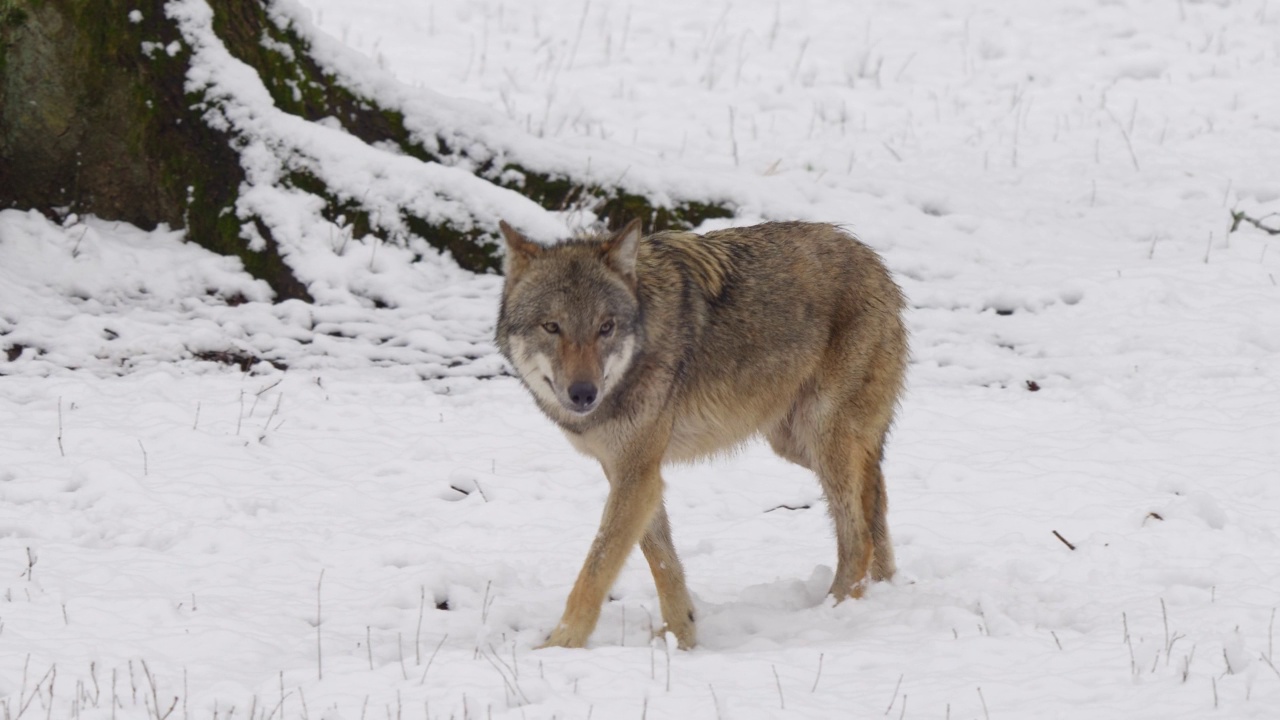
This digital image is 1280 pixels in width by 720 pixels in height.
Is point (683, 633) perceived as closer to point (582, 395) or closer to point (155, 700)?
point (582, 395)

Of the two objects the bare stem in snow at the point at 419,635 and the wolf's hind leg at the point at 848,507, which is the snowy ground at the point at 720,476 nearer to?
the bare stem in snow at the point at 419,635

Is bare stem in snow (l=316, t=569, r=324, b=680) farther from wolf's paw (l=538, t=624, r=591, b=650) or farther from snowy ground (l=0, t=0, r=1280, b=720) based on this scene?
wolf's paw (l=538, t=624, r=591, b=650)

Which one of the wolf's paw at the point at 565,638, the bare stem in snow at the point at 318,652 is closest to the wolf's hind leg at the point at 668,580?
the wolf's paw at the point at 565,638

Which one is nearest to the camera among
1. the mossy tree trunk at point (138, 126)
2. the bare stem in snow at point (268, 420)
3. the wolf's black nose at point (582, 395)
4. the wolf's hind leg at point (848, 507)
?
the wolf's black nose at point (582, 395)

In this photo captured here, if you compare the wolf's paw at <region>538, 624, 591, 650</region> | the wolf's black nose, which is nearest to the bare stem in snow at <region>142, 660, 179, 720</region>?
the wolf's paw at <region>538, 624, 591, 650</region>

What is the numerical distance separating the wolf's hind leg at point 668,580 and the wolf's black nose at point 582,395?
0.76 meters

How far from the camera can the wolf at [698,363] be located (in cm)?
514

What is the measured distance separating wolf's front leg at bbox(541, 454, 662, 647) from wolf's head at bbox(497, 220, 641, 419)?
→ 1.29 feet

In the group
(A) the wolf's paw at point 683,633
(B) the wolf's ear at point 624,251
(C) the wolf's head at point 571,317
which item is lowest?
(A) the wolf's paw at point 683,633

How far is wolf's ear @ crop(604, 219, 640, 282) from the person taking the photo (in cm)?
528

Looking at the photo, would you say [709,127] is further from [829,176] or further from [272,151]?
[272,151]

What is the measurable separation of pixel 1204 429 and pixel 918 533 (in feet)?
7.20

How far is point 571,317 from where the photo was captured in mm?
5102

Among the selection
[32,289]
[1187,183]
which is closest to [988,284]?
[1187,183]
